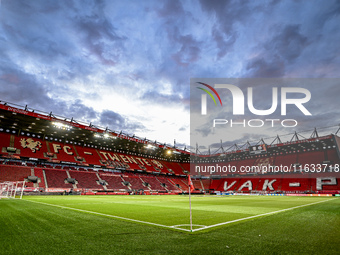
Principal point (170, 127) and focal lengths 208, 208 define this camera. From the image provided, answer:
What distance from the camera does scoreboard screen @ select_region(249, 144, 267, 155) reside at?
70725 mm

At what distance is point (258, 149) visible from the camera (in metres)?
72.4

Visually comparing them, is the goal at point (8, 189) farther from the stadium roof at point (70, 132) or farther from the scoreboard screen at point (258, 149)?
the scoreboard screen at point (258, 149)

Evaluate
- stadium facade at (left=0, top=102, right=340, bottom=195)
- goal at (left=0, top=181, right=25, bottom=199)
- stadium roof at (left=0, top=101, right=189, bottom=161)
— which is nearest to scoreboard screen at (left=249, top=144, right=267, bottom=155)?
stadium facade at (left=0, top=102, right=340, bottom=195)

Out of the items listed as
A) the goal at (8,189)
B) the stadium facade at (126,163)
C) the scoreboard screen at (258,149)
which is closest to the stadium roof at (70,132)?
the stadium facade at (126,163)

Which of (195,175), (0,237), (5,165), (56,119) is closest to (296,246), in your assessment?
(0,237)

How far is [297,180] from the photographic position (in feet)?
195

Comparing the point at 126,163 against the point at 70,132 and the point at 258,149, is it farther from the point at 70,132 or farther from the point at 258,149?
the point at 258,149

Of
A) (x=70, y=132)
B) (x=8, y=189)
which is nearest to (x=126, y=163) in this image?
(x=70, y=132)

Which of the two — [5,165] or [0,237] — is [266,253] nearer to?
[0,237]

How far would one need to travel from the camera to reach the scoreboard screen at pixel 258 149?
232 feet

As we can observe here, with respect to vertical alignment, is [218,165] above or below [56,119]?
below

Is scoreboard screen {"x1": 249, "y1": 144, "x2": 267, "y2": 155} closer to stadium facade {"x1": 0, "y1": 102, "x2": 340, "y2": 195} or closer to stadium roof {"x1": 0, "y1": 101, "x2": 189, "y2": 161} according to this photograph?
stadium facade {"x1": 0, "y1": 102, "x2": 340, "y2": 195}

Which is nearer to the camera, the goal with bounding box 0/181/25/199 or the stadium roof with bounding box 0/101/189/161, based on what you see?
the goal with bounding box 0/181/25/199

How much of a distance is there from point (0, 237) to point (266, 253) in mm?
6792
